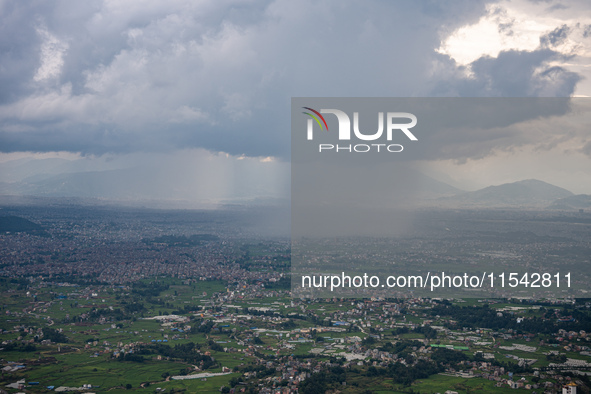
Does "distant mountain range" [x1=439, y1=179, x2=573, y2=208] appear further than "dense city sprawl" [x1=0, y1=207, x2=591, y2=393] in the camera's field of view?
Yes

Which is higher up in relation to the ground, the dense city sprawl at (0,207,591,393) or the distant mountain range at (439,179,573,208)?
the distant mountain range at (439,179,573,208)

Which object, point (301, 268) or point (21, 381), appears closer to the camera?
point (21, 381)

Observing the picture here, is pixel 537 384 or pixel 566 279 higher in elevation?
pixel 566 279

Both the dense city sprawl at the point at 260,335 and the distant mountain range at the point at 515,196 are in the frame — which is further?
the distant mountain range at the point at 515,196

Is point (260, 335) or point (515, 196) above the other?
point (515, 196)

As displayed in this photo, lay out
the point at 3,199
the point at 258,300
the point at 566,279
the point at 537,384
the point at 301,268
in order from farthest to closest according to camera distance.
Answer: the point at 3,199 → the point at 301,268 → the point at 258,300 → the point at 566,279 → the point at 537,384

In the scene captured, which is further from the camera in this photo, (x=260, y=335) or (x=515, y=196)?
(x=515, y=196)

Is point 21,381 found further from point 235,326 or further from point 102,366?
point 235,326

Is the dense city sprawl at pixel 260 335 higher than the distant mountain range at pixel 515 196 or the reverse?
the reverse

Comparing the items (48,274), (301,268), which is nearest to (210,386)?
(301,268)

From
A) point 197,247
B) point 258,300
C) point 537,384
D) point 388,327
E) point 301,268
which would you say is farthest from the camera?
point 197,247
